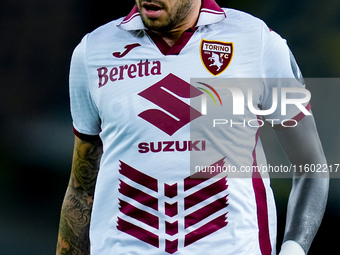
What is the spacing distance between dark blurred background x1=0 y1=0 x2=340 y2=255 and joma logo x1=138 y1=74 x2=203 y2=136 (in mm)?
1519

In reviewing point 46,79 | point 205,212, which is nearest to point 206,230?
point 205,212

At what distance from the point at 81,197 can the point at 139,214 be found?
0.38 m

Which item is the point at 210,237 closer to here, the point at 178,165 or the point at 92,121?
the point at 178,165

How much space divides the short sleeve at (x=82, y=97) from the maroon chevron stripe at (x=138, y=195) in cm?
26

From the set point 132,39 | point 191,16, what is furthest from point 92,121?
point 191,16

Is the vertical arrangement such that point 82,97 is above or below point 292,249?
above

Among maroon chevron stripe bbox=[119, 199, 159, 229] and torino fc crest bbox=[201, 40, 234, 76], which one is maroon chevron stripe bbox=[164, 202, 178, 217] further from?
torino fc crest bbox=[201, 40, 234, 76]

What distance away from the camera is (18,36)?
359 cm

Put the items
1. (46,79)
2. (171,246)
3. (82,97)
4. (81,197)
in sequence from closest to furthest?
1. (171,246)
2. (82,97)
3. (81,197)
4. (46,79)

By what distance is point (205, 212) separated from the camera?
1949 mm

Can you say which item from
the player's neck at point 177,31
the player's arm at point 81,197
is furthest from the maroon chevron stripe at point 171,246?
the player's neck at point 177,31

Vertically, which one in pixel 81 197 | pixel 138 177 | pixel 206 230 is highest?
pixel 138 177

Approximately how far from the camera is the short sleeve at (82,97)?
2160 mm

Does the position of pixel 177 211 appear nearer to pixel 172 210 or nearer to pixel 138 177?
pixel 172 210
